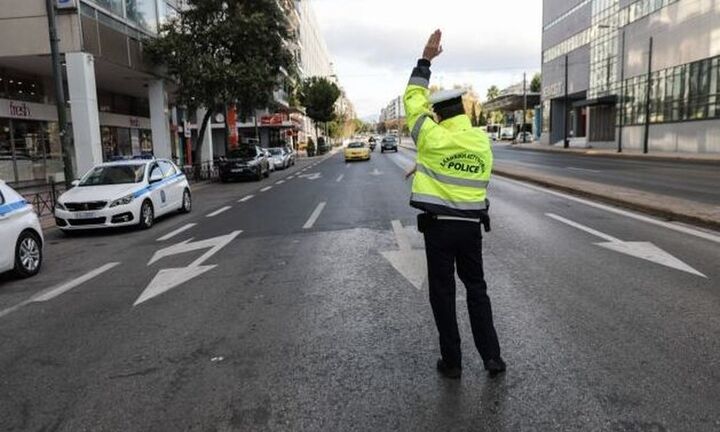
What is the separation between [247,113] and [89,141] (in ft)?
30.0

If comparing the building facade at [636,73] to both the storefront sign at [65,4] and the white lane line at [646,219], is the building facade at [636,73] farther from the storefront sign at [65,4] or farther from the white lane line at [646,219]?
the storefront sign at [65,4]

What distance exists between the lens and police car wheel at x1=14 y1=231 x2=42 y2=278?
809 cm

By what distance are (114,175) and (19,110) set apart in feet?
44.8

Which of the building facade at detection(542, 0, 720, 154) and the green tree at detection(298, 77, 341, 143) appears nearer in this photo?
the building facade at detection(542, 0, 720, 154)

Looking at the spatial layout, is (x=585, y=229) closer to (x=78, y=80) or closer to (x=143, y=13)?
(x=78, y=80)

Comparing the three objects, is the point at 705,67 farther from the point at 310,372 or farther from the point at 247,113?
the point at 310,372

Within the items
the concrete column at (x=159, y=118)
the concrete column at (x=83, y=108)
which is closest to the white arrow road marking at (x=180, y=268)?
the concrete column at (x=83, y=108)

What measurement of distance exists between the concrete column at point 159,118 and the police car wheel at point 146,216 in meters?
14.8

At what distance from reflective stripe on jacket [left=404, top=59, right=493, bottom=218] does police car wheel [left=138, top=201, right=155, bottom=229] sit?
31.9 ft

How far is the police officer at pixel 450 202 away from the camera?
4016 mm

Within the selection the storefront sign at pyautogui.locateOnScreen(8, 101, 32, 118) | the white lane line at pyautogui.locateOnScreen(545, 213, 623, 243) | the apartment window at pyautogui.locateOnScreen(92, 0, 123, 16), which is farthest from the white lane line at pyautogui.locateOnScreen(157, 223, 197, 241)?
the storefront sign at pyautogui.locateOnScreen(8, 101, 32, 118)

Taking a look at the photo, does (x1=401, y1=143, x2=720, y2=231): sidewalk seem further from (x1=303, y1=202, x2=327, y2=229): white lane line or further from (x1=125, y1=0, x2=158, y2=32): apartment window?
(x1=125, y1=0, x2=158, y2=32): apartment window

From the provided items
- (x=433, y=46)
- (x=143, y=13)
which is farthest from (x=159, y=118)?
(x=433, y=46)

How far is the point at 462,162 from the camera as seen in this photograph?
402cm
